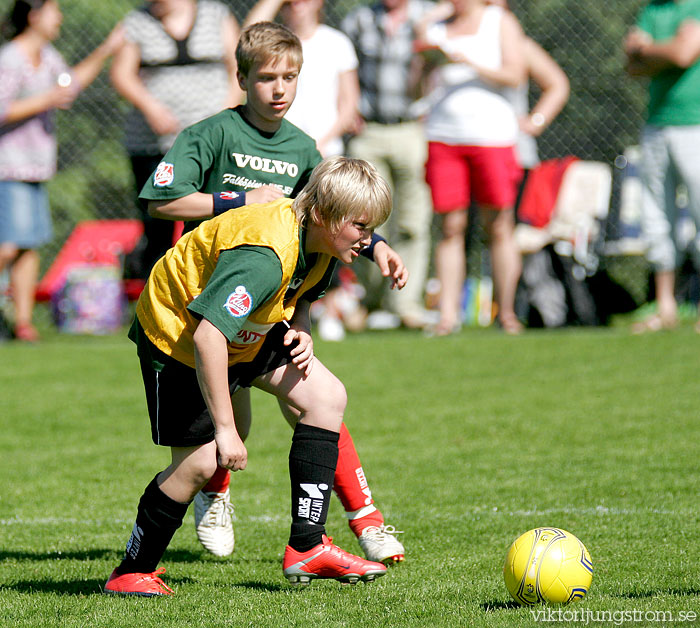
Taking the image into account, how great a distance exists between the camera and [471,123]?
828cm

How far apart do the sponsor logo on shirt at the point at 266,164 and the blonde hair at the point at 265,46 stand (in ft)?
0.96

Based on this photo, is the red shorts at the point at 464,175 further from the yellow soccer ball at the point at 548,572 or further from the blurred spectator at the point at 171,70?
the yellow soccer ball at the point at 548,572

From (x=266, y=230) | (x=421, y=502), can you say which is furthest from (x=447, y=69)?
(x=266, y=230)

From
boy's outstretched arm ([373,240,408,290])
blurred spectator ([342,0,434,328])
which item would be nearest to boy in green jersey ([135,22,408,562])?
boy's outstretched arm ([373,240,408,290])

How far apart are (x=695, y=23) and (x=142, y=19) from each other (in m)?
3.82

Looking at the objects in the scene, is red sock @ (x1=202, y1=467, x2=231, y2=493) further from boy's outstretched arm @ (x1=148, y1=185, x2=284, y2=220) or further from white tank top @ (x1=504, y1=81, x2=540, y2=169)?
white tank top @ (x1=504, y1=81, x2=540, y2=169)

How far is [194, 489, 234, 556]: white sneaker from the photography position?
163 inches

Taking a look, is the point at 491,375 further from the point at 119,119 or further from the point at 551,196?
the point at 119,119

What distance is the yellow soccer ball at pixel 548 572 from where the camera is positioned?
10.8 feet

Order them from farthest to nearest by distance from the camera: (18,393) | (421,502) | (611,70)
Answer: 1. (611,70)
2. (18,393)
3. (421,502)

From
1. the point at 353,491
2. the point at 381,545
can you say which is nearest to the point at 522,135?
the point at 353,491

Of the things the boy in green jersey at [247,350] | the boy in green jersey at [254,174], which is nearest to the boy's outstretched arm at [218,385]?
the boy in green jersey at [247,350]

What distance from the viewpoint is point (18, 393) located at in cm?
720

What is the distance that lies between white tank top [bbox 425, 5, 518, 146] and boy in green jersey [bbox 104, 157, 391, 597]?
4797mm
